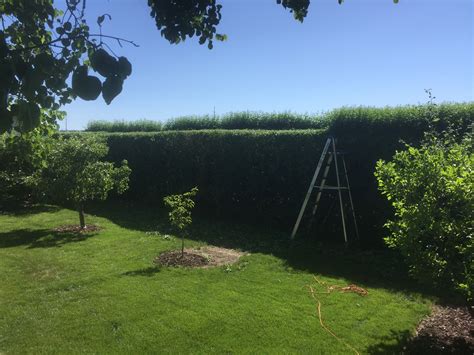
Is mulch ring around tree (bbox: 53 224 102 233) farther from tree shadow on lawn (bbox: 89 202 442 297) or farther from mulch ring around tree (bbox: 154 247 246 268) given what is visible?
mulch ring around tree (bbox: 154 247 246 268)

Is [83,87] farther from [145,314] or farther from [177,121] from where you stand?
[177,121]

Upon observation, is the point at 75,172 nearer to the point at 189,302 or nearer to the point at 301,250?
the point at 301,250

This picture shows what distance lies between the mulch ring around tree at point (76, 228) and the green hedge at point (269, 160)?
336 cm

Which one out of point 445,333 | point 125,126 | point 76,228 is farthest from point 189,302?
point 125,126

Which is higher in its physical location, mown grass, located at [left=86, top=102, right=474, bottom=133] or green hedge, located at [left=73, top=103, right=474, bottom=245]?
mown grass, located at [left=86, top=102, right=474, bottom=133]

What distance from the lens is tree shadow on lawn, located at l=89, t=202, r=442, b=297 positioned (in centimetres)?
718

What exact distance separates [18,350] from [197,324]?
193cm

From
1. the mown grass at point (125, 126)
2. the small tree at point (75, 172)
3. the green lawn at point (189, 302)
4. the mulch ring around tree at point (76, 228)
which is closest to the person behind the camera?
the green lawn at point (189, 302)

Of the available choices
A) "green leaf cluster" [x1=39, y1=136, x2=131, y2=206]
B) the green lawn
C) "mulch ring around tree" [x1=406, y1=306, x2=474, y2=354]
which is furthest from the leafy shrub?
"green leaf cluster" [x1=39, y1=136, x2=131, y2=206]

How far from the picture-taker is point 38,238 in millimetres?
9727

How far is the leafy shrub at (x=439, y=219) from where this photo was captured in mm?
4285

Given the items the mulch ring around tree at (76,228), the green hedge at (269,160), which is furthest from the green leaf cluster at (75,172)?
the green hedge at (269,160)

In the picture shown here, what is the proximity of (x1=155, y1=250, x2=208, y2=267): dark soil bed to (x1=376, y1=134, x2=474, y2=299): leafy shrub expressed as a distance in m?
3.88

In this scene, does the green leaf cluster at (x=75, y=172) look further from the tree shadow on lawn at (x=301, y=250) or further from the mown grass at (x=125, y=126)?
the mown grass at (x=125, y=126)
